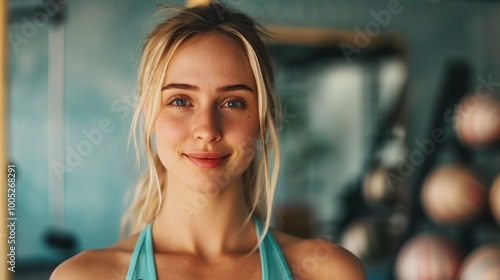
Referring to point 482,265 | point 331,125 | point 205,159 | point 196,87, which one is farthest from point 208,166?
point 331,125

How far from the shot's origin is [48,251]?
2406 mm

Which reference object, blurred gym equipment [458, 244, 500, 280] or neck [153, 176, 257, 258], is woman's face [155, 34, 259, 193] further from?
blurred gym equipment [458, 244, 500, 280]

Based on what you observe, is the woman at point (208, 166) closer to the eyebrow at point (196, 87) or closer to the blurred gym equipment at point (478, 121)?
the eyebrow at point (196, 87)

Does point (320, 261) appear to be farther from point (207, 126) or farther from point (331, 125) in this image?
point (331, 125)

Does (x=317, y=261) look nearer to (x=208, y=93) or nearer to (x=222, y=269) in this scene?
(x=222, y=269)

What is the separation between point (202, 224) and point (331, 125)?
2153mm

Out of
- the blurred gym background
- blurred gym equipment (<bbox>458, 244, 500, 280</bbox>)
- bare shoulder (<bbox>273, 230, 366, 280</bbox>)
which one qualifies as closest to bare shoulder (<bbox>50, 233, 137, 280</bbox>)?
bare shoulder (<bbox>273, 230, 366, 280</bbox>)

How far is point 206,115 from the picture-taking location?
0.93 m

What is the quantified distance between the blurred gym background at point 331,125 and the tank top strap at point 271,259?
3.06ft

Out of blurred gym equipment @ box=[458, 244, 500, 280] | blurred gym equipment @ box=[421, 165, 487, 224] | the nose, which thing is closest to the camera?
the nose

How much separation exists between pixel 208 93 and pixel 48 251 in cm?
169

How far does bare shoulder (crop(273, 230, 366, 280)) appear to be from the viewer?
1.01 metres

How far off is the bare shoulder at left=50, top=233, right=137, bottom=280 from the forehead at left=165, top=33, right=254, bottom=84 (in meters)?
0.28

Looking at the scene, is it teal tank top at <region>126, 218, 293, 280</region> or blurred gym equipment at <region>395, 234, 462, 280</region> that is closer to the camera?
teal tank top at <region>126, 218, 293, 280</region>
